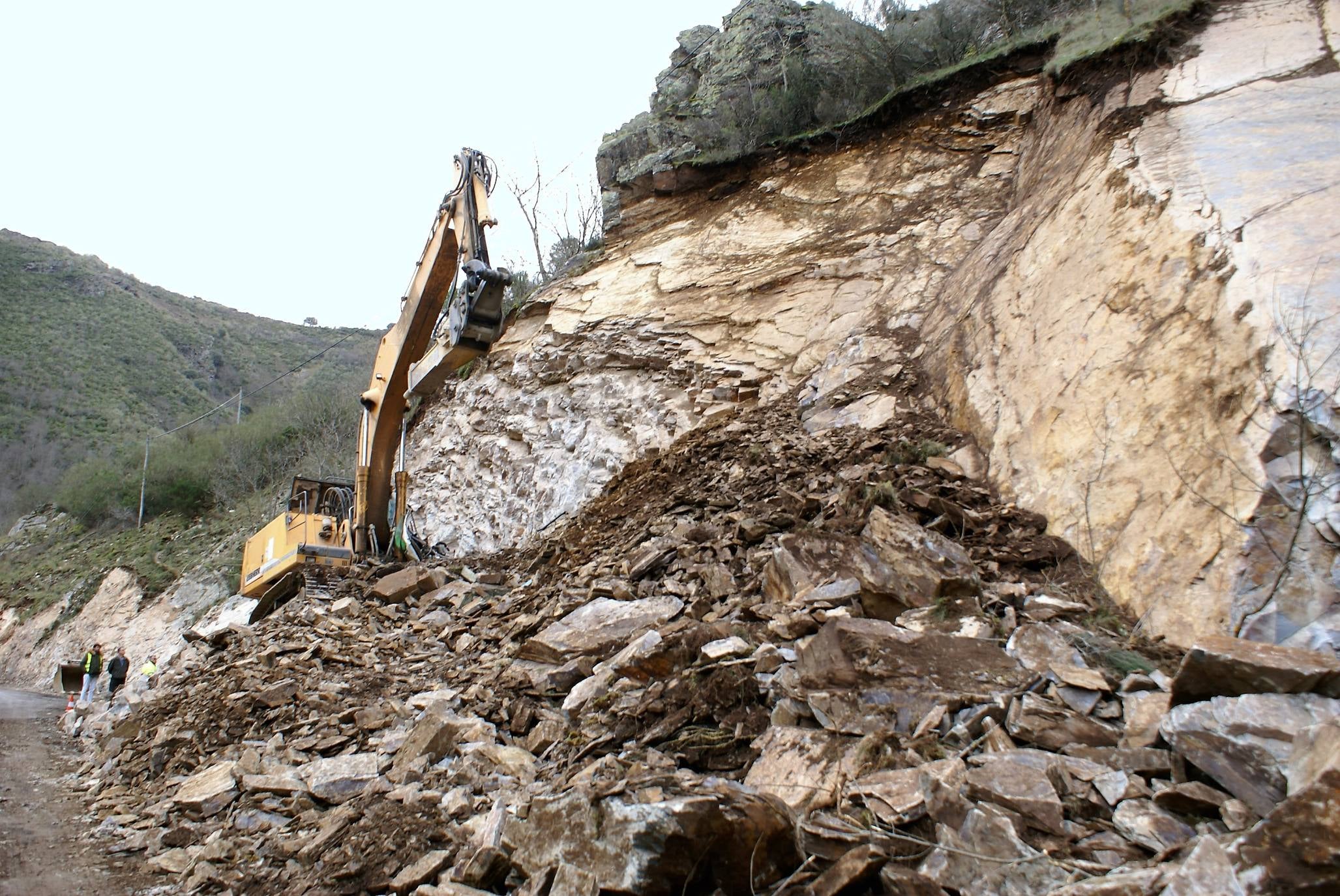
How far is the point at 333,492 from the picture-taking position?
11.6m

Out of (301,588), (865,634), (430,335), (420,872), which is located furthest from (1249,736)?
(430,335)

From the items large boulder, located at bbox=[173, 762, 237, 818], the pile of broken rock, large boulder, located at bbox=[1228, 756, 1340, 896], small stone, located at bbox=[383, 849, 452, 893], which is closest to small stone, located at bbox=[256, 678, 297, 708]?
the pile of broken rock

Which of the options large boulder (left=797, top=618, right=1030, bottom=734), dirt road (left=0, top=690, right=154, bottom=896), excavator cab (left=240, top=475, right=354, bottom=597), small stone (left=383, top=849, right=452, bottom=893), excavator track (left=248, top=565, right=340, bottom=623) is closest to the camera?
small stone (left=383, top=849, right=452, bottom=893)

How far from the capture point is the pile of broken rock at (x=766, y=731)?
2350 mm

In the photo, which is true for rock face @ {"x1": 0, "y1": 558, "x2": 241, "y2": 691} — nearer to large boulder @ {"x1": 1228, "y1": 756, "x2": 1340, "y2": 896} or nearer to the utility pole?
the utility pole

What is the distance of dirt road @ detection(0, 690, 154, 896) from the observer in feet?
12.2

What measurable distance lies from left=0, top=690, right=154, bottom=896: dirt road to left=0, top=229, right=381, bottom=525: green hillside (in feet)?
97.2

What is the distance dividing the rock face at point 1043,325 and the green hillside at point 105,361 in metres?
26.7

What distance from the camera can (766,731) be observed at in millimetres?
3377

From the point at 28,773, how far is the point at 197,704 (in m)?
1.80

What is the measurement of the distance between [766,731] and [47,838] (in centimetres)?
404

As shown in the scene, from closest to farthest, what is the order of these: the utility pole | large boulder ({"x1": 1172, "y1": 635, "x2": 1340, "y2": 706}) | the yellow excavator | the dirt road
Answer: large boulder ({"x1": 1172, "y1": 635, "x2": 1340, "y2": 706})
the dirt road
the yellow excavator
the utility pole

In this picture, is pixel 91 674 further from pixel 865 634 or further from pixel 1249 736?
pixel 1249 736

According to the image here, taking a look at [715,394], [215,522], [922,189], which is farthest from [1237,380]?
[215,522]
